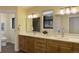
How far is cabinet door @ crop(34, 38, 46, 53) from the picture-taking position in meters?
3.58

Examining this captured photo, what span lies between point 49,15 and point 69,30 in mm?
938

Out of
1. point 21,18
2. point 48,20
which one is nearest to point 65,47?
point 48,20

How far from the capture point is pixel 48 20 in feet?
13.5

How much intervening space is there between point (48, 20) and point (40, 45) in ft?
2.81

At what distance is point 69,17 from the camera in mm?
3402

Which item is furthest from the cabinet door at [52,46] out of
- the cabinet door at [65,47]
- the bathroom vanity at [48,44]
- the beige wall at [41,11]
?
the beige wall at [41,11]

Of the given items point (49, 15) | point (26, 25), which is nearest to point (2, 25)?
point (26, 25)

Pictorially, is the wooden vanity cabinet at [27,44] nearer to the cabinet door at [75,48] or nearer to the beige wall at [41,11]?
the beige wall at [41,11]

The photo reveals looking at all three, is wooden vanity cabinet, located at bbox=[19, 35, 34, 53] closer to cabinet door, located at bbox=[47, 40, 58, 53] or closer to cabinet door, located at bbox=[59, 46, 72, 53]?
cabinet door, located at bbox=[47, 40, 58, 53]

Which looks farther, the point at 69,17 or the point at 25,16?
the point at 25,16

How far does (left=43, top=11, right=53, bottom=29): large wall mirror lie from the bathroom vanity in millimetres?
494
